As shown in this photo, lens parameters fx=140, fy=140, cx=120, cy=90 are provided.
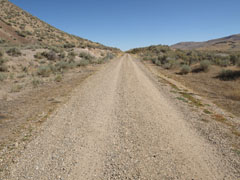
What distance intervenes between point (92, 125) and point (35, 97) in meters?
4.99

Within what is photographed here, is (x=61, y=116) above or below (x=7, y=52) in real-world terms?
below

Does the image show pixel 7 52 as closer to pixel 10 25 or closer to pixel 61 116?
pixel 61 116

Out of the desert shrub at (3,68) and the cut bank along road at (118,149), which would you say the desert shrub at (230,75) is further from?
the desert shrub at (3,68)

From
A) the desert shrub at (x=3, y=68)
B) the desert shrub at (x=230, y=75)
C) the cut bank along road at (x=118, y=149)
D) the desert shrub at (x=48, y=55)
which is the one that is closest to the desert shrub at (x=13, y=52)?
the desert shrub at (x=48, y=55)

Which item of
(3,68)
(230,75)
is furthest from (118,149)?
(3,68)

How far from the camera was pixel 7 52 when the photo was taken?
17.2m

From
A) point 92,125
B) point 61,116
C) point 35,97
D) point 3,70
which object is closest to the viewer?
point 92,125

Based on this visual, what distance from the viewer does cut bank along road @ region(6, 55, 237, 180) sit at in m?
3.05

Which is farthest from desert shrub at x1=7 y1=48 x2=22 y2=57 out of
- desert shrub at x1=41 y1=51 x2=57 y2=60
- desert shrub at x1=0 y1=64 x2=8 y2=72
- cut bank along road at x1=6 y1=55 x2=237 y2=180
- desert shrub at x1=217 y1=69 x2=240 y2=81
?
desert shrub at x1=217 y1=69 x2=240 y2=81

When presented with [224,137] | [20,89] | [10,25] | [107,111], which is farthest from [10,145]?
[10,25]

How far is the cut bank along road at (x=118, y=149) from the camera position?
305 cm

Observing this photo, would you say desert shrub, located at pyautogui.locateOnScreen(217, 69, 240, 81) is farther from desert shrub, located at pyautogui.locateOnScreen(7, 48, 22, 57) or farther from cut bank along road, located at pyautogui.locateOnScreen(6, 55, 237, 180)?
desert shrub, located at pyautogui.locateOnScreen(7, 48, 22, 57)

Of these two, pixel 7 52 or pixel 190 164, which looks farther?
pixel 7 52

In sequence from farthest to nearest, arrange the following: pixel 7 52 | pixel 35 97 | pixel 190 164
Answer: pixel 7 52 → pixel 35 97 → pixel 190 164
